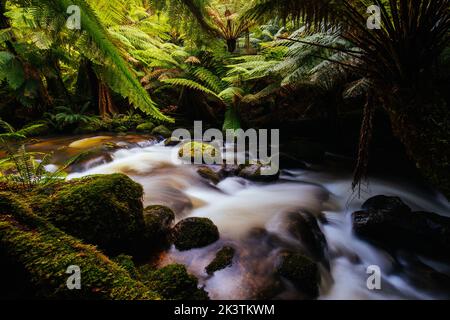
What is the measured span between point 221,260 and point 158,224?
633mm

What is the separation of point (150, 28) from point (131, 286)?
792cm

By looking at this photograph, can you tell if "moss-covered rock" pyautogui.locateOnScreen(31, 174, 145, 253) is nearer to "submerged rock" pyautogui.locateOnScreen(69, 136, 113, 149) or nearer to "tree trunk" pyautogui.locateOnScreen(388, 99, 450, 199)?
"tree trunk" pyautogui.locateOnScreen(388, 99, 450, 199)

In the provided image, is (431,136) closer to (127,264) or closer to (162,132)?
(127,264)

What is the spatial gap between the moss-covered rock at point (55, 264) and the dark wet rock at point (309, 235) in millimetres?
1849

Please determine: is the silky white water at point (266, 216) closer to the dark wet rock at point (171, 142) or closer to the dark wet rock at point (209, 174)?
the dark wet rock at point (209, 174)

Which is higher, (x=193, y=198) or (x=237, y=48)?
(x=237, y=48)

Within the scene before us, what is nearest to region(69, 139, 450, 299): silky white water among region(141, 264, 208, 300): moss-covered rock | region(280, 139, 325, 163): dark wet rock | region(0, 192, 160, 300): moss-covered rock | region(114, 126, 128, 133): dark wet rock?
region(141, 264, 208, 300): moss-covered rock

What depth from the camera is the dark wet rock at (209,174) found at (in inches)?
160

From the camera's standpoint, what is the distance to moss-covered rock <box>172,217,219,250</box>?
229 cm

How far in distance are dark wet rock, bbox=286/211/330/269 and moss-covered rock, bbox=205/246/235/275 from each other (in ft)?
2.41

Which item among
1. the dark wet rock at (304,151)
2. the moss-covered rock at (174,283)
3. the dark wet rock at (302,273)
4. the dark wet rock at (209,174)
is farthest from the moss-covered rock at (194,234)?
the dark wet rock at (304,151)
